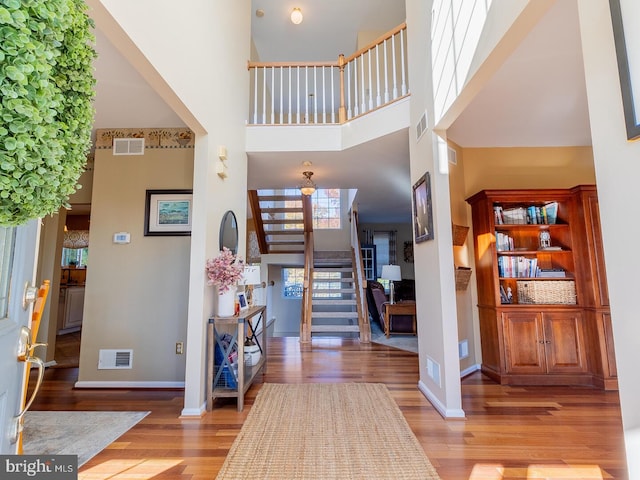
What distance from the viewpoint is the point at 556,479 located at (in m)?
1.77

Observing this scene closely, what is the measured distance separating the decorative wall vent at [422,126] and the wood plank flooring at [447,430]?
2543 mm

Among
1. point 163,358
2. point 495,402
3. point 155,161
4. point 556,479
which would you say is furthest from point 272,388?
point 155,161

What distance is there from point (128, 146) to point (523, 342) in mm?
4837

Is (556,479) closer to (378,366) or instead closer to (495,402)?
(495,402)

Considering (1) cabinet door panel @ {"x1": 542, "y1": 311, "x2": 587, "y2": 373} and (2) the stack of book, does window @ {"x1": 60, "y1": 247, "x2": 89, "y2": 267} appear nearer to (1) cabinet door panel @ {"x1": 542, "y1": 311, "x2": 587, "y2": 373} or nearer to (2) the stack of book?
(2) the stack of book

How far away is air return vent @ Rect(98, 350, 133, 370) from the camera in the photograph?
3273mm

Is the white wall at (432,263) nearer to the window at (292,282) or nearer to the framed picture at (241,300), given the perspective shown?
the framed picture at (241,300)

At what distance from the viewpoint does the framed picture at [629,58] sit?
96 centimetres

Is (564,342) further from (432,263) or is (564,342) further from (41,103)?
(41,103)

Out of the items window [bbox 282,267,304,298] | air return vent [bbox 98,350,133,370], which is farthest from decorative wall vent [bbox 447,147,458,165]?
window [bbox 282,267,304,298]

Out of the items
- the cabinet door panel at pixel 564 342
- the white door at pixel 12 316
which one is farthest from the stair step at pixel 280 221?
the white door at pixel 12 316

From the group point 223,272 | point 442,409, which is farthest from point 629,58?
point 223,272

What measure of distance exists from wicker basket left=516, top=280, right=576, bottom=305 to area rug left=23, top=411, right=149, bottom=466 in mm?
4017

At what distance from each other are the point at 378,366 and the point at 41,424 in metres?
3.26
